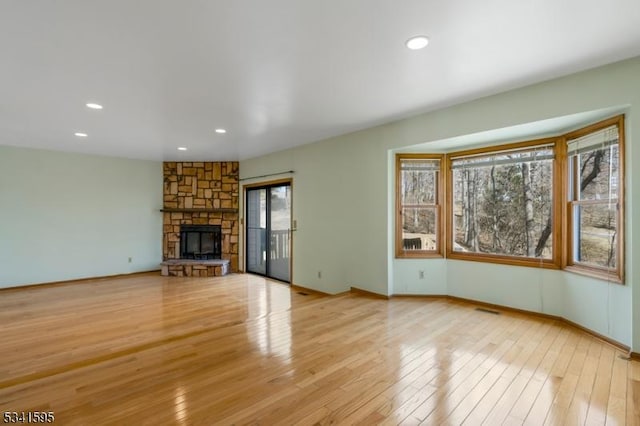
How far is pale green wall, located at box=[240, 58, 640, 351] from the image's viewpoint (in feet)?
8.64

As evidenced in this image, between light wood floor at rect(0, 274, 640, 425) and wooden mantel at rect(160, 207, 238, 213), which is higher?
wooden mantel at rect(160, 207, 238, 213)

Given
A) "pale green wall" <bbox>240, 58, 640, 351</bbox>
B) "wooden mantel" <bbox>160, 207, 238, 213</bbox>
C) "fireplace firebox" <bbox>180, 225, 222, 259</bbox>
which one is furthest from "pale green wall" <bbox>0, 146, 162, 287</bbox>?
"pale green wall" <bbox>240, 58, 640, 351</bbox>

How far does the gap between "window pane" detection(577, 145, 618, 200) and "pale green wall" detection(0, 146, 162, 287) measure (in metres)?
7.67

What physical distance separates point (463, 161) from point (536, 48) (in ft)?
6.38

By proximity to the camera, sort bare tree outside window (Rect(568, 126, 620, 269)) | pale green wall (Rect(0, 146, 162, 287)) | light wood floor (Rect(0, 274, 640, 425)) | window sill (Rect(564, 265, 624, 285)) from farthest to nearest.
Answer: pale green wall (Rect(0, 146, 162, 287)), bare tree outside window (Rect(568, 126, 620, 269)), window sill (Rect(564, 265, 624, 285)), light wood floor (Rect(0, 274, 640, 425))

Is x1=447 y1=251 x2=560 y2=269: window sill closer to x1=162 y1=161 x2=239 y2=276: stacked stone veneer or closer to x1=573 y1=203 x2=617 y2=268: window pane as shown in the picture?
x1=573 y1=203 x2=617 y2=268: window pane

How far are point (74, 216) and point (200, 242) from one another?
8.07ft

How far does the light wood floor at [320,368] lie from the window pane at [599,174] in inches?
56.2

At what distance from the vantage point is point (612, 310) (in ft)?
9.21

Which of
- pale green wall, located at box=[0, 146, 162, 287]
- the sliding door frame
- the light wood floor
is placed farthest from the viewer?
the sliding door frame

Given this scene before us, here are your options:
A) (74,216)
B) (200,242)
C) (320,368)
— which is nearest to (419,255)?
(320,368)

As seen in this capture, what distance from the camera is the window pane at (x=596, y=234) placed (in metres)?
2.93

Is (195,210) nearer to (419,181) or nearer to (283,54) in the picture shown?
(419,181)

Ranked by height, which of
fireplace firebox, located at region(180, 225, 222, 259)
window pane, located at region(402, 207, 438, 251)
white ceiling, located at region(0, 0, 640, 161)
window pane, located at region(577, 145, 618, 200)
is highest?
white ceiling, located at region(0, 0, 640, 161)
